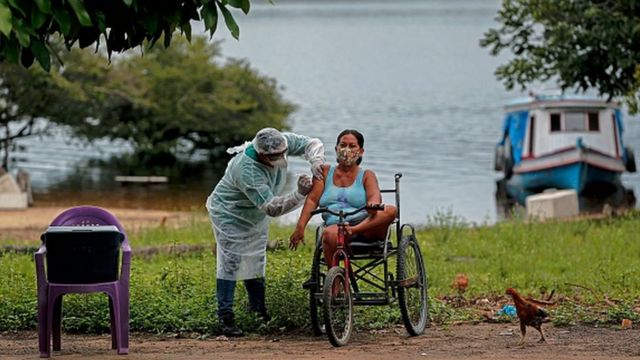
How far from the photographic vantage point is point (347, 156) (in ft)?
29.6

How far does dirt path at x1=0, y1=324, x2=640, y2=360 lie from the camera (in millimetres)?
8164

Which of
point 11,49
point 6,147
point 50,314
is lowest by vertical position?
point 50,314

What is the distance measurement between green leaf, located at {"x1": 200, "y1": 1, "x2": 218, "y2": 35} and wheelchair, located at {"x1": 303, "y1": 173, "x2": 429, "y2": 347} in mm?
2207

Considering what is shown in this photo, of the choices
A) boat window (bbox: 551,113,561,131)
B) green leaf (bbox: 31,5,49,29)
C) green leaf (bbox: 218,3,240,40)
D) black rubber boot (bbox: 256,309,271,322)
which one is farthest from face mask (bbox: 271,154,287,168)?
boat window (bbox: 551,113,561,131)

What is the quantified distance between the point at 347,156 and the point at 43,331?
235cm

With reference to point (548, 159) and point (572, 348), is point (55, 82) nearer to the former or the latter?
point (548, 159)

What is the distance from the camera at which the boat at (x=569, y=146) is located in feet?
102

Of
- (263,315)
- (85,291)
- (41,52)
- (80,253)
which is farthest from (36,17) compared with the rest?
(263,315)

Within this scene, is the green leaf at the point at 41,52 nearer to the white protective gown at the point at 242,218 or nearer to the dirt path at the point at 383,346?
the dirt path at the point at 383,346

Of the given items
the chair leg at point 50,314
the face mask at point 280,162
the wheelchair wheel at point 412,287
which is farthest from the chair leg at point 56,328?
the wheelchair wheel at point 412,287

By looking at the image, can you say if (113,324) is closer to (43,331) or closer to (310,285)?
(43,331)

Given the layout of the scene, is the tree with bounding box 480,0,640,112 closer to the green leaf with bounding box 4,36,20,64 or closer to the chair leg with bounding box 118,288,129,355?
the chair leg with bounding box 118,288,129,355

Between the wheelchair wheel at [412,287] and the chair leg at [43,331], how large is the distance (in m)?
2.30

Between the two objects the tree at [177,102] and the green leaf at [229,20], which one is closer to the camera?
the green leaf at [229,20]
